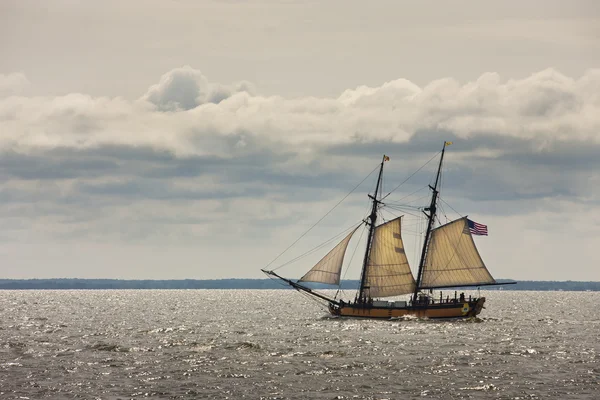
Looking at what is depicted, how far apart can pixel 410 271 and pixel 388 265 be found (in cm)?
332

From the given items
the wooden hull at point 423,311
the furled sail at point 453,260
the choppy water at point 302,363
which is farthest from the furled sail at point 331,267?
the furled sail at point 453,260

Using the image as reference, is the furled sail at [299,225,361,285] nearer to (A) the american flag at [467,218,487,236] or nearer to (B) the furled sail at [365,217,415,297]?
(B) the furled sail at [365,217,415,297]

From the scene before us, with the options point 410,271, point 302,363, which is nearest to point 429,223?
point 410,271

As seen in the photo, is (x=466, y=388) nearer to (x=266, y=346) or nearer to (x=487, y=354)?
(x=487, y=354)

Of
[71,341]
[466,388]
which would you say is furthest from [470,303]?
[466,388]

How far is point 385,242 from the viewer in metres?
110

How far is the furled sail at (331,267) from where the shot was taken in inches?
4141

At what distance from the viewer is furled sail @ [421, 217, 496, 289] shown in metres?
106

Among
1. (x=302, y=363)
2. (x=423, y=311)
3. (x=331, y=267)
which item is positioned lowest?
(x=302, y=363)

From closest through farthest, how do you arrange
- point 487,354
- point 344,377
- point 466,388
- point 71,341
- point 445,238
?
point 466,388 → point 344,377 → point 487,354 → point 71,341 → point 445,238

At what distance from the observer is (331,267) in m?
106

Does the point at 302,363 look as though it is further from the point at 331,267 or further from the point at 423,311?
the point at 423,311

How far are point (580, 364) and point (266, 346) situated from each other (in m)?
27.2

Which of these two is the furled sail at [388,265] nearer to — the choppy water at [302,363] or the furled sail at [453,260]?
the furled sail at [453,260]
